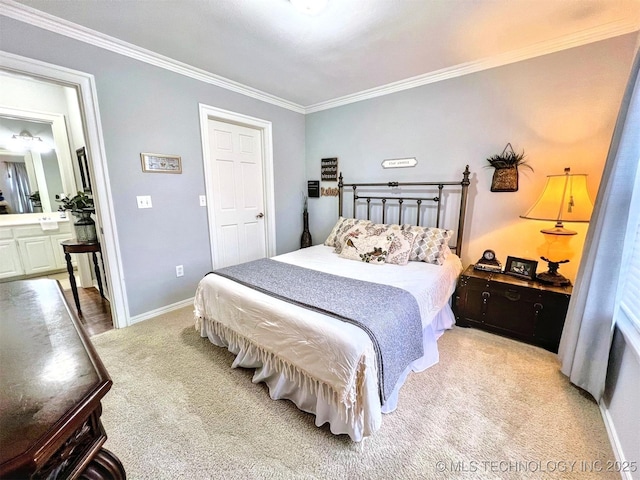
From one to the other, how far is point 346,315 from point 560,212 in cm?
180

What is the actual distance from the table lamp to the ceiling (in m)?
1.05

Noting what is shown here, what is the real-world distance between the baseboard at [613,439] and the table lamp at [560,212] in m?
0.91

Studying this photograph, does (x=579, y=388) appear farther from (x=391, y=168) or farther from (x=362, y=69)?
(x=362, y=69)

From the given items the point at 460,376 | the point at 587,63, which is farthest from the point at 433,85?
the point at 460,376

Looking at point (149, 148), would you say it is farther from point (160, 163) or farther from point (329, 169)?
point (329, 169)

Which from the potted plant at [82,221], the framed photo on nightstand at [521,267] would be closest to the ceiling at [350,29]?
the potted plant at [82,221]

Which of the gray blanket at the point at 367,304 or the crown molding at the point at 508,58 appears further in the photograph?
the crown molding at the point at 508,58

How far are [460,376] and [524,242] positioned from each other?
144 centimetres

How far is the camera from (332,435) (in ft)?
4.57

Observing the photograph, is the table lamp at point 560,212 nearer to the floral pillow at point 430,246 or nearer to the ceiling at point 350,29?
the floral pillow at point 430,246

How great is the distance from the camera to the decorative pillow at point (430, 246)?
2420mm

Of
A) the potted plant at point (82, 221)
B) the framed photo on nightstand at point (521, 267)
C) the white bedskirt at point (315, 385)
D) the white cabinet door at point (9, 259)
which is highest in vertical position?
the potted plant at point (82, 221)

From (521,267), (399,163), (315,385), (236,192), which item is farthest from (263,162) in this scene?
(521,267)

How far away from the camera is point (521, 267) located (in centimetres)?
229
